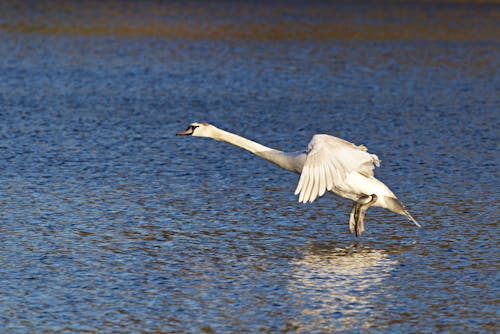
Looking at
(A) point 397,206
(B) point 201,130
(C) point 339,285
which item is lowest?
(C) point 339,285

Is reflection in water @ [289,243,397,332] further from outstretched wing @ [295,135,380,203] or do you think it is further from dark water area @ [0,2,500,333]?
outstretched wing @ [295,135,380,203]

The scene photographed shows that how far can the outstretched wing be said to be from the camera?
9141mm

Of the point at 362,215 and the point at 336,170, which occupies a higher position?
the point at 336,170

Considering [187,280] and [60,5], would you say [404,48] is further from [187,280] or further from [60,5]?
[187,280]

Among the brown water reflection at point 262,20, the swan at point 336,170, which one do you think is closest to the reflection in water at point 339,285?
the swan at point 336,170

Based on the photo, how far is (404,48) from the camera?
25.5 meters

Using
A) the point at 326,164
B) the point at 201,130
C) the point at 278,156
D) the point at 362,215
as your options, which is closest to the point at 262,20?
the point at 201,130

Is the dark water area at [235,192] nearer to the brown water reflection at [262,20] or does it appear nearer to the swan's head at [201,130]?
the swan's head at [201,130]

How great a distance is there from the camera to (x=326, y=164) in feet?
30.6

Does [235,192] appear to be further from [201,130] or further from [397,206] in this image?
Answer: [397,206]

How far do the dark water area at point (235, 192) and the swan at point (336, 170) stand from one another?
13.4 inches

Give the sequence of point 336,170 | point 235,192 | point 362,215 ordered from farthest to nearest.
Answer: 1. point 235,192
2. point 362,215
3. point 336,170

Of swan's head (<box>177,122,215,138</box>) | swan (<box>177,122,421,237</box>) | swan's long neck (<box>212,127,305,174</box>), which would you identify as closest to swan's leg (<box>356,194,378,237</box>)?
swan (<box>177,122,421,237</box>)

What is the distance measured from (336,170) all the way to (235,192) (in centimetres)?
250
